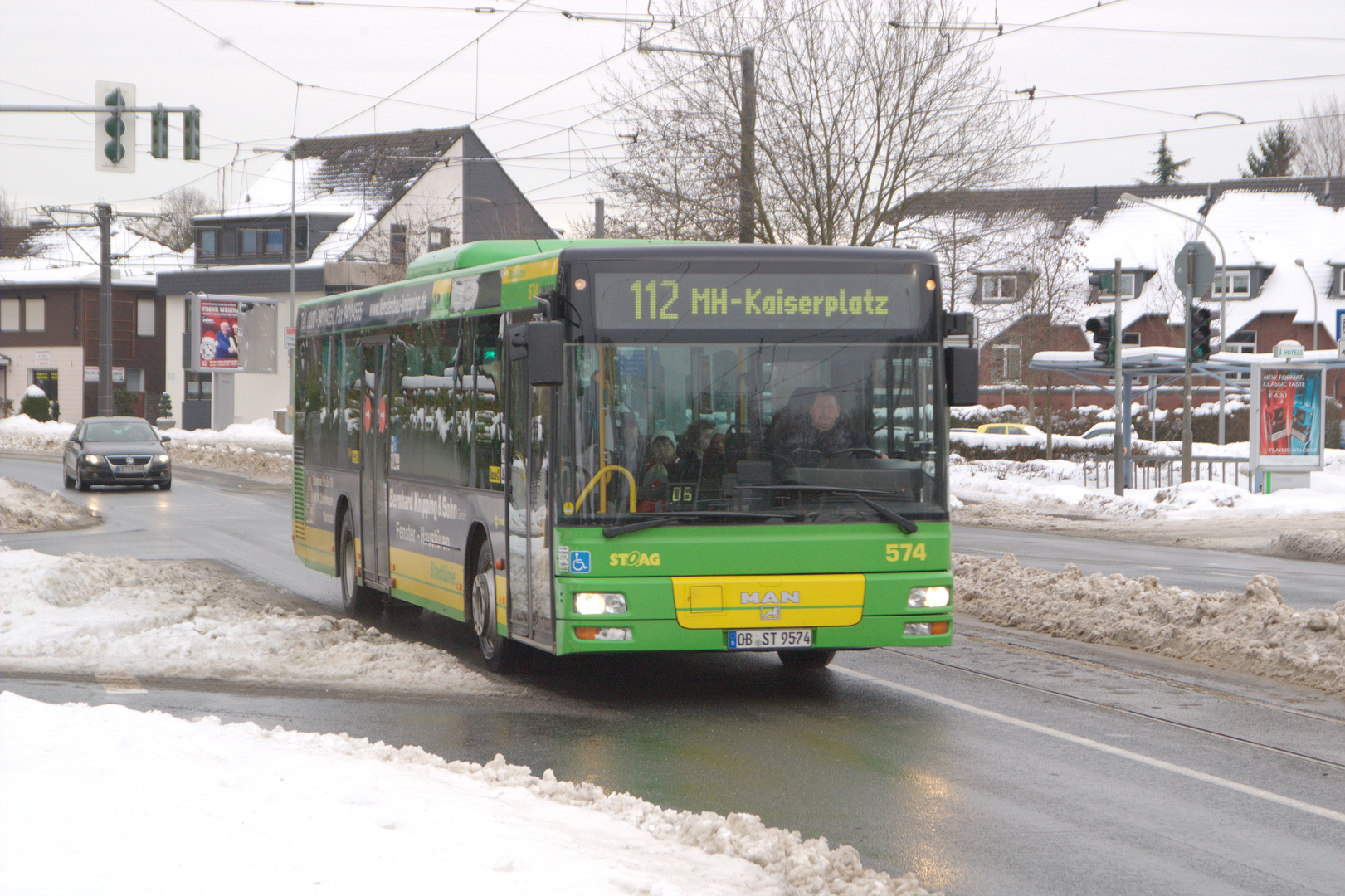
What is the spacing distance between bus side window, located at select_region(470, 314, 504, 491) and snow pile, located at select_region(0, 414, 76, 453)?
4777cm

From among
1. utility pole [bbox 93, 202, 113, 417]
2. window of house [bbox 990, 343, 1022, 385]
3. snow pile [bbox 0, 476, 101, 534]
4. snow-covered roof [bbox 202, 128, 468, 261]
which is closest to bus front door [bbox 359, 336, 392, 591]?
snow pile [bbox 0, 476, 101, 534]

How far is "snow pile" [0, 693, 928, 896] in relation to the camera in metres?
4.59

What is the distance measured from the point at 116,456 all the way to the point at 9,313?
51.7m

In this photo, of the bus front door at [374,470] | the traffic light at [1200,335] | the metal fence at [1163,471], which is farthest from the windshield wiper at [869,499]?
the metal fence at [1163,471]

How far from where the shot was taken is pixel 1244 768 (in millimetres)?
7297

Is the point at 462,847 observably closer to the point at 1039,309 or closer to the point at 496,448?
the point at 496,448

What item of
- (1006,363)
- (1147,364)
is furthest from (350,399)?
(1006,363)

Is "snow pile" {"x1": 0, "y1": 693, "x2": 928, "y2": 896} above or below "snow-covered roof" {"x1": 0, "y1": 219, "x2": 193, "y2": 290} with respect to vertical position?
below

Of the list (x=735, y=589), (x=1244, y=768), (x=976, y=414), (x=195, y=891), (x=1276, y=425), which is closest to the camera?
(x=195, y=891)

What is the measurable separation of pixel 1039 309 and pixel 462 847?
1965 inches

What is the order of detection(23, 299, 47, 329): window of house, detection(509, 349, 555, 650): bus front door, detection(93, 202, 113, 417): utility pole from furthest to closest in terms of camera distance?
detection(23, 299, 47, 329): window of house < detection(93, 202, 113, 417): utility pole < detection(509, 349, 555, 650): bus front door

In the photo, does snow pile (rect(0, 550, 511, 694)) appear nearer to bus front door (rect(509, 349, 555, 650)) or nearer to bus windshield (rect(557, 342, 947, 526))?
bus front door (rect(509, 349, 555, 650))

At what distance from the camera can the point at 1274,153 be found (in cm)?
8812

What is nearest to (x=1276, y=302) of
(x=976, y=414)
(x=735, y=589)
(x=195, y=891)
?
(x=976, y=414)
